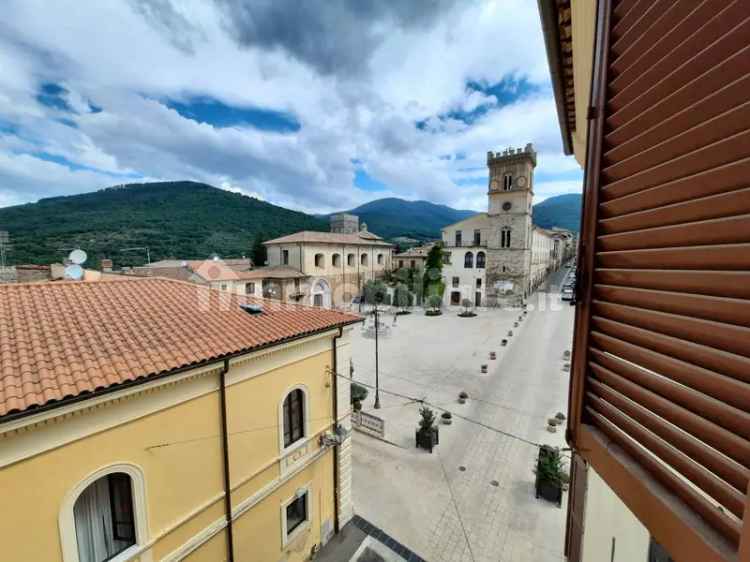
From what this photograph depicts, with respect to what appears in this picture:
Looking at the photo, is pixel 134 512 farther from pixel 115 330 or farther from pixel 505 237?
pixel 505 237

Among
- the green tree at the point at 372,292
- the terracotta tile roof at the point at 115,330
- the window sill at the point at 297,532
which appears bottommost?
the window sill at the point at 297,532

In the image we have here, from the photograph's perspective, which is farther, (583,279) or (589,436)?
(583,279)

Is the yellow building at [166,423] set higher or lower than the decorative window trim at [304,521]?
higher

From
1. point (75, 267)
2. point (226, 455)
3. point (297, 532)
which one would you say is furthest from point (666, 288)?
point (75, 267)

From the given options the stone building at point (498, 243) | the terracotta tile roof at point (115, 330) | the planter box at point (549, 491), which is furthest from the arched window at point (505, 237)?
the terracotta tile roof at point (115, 330)

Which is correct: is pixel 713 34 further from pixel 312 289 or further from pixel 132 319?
pixel 312 289

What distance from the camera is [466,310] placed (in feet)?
98.6

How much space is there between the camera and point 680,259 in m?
1.28

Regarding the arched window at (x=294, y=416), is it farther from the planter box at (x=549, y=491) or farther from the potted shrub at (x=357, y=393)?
the planter box at (x=549, y=491)

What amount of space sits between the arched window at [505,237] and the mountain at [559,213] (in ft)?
317

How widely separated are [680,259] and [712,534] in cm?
98

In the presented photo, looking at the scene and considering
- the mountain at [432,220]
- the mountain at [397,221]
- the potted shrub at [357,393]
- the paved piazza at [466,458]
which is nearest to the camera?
the paved piazza at [466,458]

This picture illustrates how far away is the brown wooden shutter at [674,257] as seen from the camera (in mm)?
1080

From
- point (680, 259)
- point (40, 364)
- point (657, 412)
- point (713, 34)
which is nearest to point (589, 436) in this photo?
point (657, 412)
